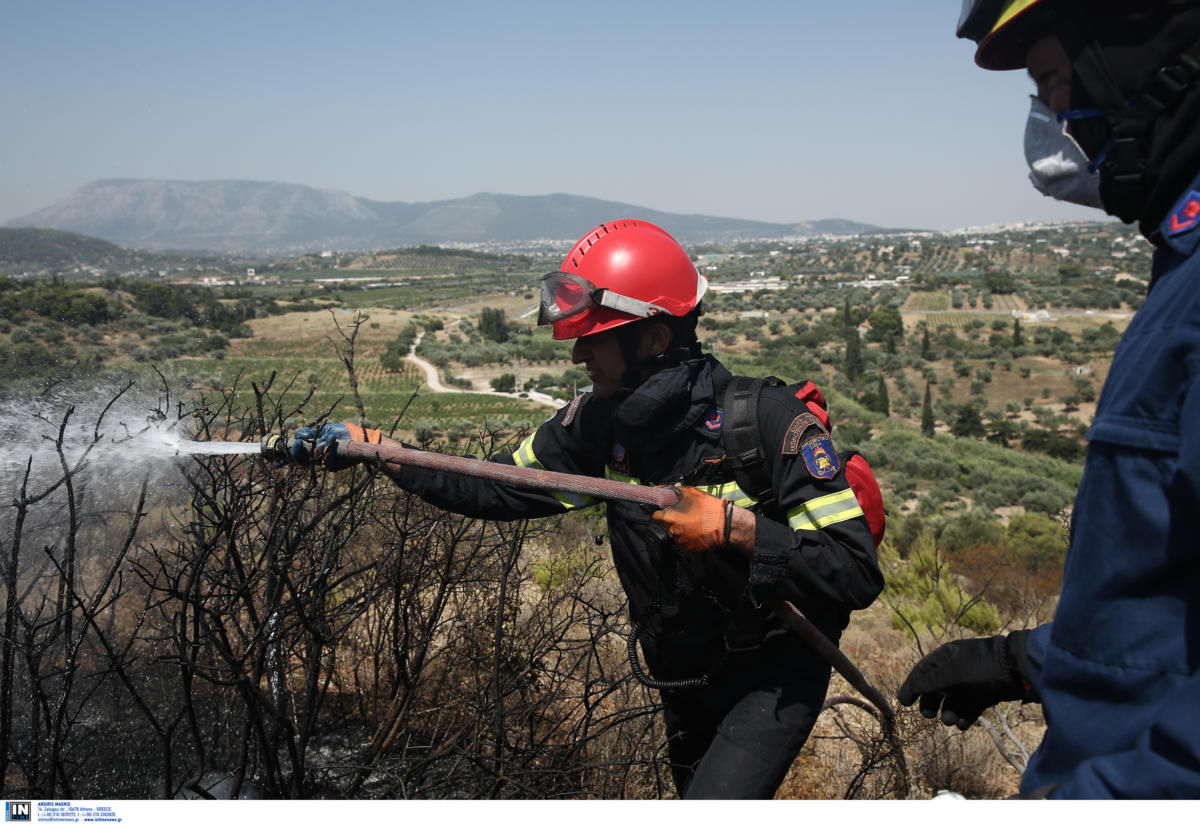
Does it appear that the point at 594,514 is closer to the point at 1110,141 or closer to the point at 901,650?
the point at 901,650

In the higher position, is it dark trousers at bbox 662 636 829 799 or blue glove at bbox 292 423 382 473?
blue glove at bbox 292 423 382 473

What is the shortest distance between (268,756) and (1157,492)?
340 cm

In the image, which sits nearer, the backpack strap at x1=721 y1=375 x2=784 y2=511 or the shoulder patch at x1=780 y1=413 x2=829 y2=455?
the shoulder patch at x1=780 y1=413 x2=829 y2=455

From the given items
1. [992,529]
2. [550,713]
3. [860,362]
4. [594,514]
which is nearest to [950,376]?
[860,362]

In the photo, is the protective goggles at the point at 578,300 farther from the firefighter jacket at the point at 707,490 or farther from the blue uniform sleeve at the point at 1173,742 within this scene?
the blue uniform sleeve at the point at 1173,742

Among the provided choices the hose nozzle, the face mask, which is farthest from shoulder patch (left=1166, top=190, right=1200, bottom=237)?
the hose nozzle

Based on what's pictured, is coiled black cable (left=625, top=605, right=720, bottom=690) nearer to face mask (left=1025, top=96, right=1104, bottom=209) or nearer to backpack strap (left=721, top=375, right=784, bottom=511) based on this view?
backpack strap (left=721, top=375, right=784, bottom=511)

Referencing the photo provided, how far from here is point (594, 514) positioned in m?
12.7

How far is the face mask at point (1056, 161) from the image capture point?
59.2 inches

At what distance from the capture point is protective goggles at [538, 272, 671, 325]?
301 centimetres

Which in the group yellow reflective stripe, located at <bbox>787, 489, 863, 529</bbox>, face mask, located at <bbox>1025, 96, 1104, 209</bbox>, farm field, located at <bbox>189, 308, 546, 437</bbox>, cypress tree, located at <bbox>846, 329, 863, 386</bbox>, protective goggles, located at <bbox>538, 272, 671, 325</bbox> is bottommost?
cypress tree, located at <bbox>846, 329, 863, 386</bbox>

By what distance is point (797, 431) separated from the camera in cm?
250

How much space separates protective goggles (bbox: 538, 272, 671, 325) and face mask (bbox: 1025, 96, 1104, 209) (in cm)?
158

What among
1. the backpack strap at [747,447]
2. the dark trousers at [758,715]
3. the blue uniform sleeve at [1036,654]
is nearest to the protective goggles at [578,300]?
the backpack strap at [747,447]
